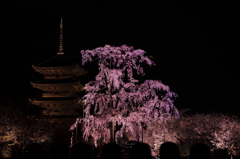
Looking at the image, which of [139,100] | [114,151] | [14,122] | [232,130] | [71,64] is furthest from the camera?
[71,64]

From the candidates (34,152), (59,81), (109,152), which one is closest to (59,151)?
(34,152)

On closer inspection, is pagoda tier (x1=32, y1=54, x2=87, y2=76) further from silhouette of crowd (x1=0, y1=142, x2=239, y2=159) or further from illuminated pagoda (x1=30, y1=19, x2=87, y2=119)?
silhouette of crowd (x1=0, y1=142, x2=239, y2=159)

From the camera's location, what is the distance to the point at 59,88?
34.9 m

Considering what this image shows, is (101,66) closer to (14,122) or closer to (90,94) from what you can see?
(90,94)

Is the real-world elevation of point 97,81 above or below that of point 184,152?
above

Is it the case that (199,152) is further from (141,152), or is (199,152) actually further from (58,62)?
(58,62)

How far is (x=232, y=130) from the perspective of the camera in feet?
83.7

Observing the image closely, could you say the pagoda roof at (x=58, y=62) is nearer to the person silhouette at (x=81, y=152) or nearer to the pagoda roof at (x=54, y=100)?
the pagoda roof at (x=54, y=100)

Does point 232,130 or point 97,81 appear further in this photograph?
point 232,130

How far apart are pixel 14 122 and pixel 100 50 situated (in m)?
9.50

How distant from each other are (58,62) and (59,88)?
3052mm

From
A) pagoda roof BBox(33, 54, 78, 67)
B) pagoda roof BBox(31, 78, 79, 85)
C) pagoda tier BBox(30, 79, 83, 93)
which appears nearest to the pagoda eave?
pagoda roof BBox(33, 54, 78, 67)

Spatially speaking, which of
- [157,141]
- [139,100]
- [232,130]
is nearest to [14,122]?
[139,100]

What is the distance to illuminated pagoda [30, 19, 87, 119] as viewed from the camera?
111ft
